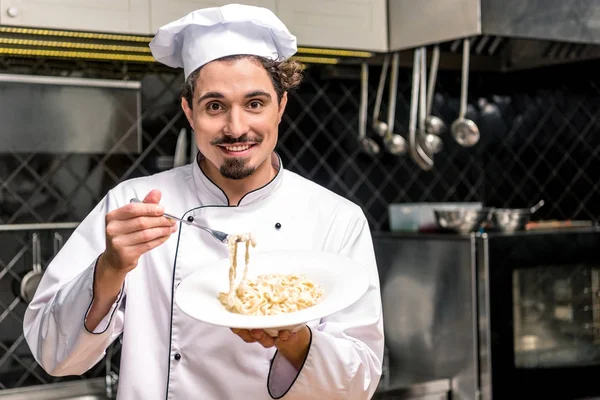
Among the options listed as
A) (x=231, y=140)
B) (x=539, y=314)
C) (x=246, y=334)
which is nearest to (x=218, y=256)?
(x=231, y=140)

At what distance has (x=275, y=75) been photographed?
1.60 meters

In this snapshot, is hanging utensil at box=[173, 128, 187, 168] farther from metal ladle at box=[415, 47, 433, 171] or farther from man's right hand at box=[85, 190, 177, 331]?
man's right hand at box=[85, 190, 177, 331]

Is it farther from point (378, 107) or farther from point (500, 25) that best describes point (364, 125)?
point (500, 25)

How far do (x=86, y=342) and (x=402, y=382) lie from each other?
1.56m

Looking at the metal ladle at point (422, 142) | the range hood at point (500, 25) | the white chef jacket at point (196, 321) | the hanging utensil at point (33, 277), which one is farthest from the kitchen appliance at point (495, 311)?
the hanging utensil at point (33, 277)

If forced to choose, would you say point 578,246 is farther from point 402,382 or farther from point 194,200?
point 194,200

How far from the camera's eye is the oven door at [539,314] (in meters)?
2.57

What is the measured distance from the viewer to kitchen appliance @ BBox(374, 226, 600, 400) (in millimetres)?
2572

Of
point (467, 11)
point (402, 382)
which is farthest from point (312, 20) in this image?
point (402, 382)

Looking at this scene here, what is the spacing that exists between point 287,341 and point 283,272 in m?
0.13

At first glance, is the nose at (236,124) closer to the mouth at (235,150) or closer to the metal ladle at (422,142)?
the mouth at (235,150)

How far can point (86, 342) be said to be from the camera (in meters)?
1.42

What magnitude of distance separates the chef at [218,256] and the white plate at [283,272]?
112 mm

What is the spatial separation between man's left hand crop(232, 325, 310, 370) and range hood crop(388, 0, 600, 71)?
4.49ft
